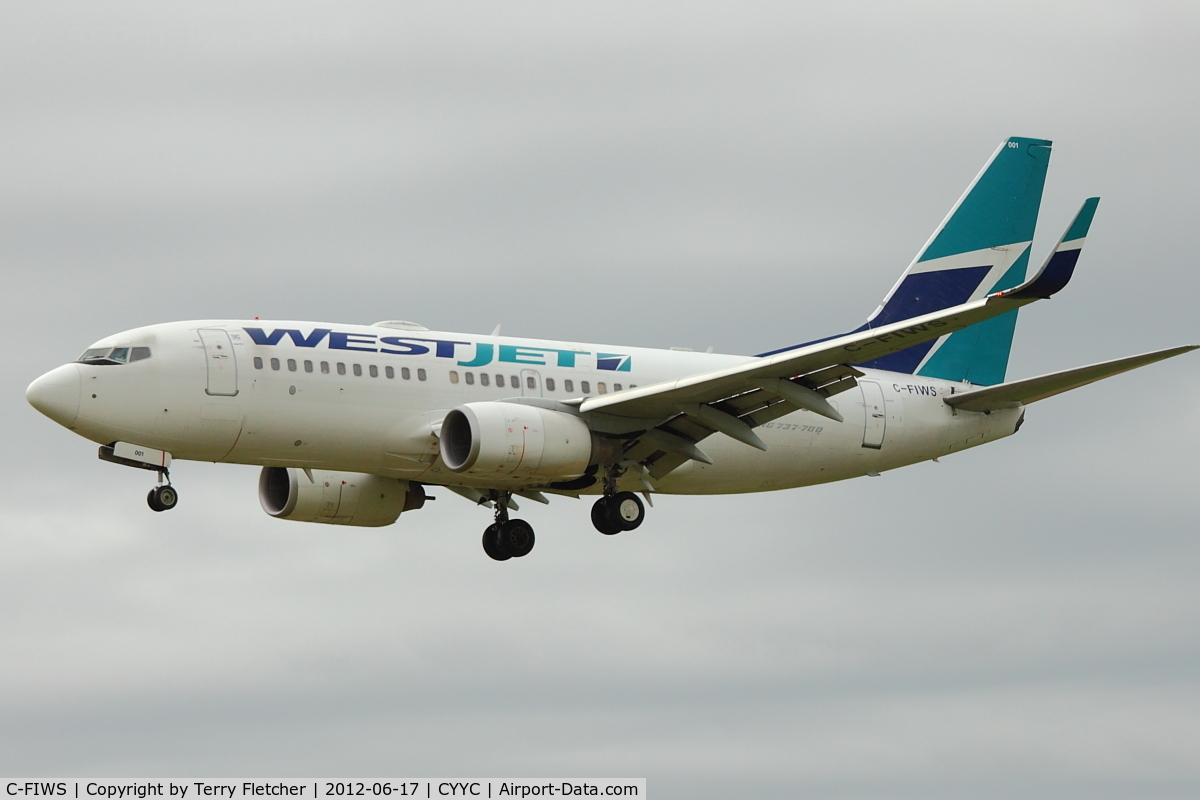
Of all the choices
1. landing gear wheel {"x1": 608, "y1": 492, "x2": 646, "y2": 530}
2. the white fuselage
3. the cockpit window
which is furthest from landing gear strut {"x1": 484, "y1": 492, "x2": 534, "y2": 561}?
the cockpit window

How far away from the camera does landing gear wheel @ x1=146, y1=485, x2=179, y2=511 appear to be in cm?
4559

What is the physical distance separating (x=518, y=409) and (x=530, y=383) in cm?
259

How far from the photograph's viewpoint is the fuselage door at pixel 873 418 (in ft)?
174

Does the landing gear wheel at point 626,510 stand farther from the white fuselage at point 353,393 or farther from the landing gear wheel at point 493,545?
the landing gear wheel at point 493,545

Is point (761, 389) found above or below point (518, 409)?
above

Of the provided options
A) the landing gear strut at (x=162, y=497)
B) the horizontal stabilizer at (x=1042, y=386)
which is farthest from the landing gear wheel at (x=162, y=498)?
the horizontal stabilizer at (x=1042, y=386)

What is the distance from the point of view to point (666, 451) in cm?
4912

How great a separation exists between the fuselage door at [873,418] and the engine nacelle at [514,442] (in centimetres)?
903

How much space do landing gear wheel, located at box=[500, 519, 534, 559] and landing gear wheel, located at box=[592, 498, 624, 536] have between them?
143 inches

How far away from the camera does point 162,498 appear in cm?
4562

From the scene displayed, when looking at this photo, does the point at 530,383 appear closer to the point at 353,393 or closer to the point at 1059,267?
the point at 353,393

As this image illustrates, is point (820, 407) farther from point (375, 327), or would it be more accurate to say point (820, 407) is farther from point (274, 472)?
point (274, 472)

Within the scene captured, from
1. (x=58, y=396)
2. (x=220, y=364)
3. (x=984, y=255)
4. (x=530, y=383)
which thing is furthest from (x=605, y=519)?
(x=984, y=255)

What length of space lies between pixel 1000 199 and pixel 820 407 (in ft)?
51.0
